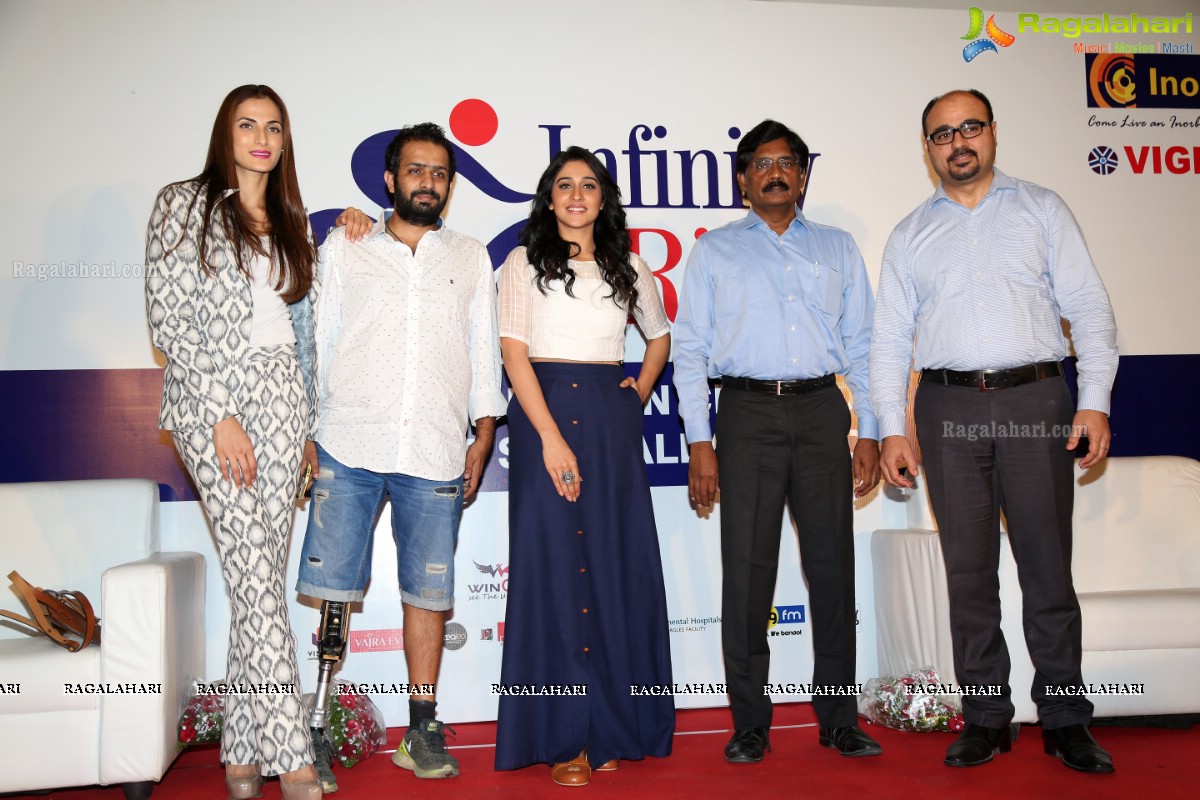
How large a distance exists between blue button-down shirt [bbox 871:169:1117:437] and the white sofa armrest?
2.38m

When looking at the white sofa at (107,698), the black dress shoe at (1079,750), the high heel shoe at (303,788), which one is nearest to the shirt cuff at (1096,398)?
the black dress shoe at (1079,750)

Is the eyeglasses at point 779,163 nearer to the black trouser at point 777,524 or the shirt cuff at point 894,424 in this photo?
the black trouser at point 777,524

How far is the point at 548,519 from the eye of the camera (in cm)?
315

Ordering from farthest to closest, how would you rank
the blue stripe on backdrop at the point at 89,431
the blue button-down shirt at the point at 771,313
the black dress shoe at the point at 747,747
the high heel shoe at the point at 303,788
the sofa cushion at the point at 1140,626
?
1. the blue stripe on backdrop at the point at 89,431
2. the sofa cushion at the point at 1140,626
3. the blue button-down shirt at the point at 771,313
4. the black dress shoe at the point at 747,747
5. the high heel shoe at the point at 303,788

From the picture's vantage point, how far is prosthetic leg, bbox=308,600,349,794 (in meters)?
3.05

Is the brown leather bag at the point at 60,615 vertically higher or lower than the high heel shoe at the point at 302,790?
higher

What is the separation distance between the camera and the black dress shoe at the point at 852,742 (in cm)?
323

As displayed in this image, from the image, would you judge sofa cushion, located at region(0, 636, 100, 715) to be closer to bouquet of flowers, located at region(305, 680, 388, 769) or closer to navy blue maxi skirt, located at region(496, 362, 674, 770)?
bouquet of flowers, located at region(305, 680, 388, 769)

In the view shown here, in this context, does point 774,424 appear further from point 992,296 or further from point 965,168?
point 965,168

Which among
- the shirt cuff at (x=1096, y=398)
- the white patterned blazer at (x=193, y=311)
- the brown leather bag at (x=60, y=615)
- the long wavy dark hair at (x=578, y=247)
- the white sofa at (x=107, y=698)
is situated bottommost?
the white sofa at (x=107, y=698)

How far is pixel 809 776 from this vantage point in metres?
3.04

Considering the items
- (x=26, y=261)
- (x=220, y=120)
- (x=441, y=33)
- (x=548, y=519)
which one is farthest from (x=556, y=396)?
(x=26, y=261)

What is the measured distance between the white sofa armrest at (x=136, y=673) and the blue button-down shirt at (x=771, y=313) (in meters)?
1.78

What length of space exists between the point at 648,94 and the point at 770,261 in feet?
4.24
